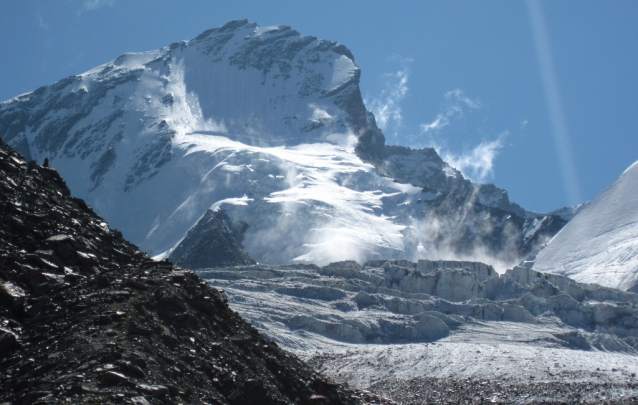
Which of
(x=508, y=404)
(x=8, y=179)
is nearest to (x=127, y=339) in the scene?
(x=8, y=179)

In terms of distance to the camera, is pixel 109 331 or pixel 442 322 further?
pixel 442 322

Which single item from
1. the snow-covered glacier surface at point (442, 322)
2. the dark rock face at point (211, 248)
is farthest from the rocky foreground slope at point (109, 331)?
the dark rock face at point (211, 248)

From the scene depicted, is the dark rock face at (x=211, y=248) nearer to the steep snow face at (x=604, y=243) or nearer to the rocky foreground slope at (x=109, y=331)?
the steep snow face at (x=604, y=243)

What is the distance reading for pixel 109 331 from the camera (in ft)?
84.1

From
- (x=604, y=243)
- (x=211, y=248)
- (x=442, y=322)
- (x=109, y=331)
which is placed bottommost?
(x=109, y=331)

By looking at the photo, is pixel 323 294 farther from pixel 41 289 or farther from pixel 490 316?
pixel 41 289

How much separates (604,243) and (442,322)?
76634 millimetres

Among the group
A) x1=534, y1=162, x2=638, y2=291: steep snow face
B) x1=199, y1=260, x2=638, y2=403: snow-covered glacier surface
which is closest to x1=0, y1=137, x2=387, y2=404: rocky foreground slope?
x1=199, y1=260, x2=638, y2=403: snow-covered glacier surface

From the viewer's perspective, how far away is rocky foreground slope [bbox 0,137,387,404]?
76.5ft

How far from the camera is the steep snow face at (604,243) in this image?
143 metres

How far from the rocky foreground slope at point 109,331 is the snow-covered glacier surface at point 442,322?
31.9 meters

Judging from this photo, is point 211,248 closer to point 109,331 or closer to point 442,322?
point 442,322

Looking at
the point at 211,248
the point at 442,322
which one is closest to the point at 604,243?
the point at 211,248

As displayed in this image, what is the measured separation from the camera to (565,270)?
160m
